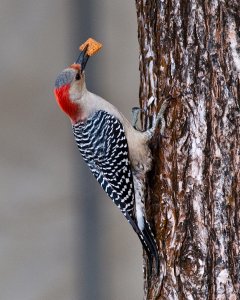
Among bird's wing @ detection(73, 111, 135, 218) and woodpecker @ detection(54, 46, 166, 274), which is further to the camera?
bird's wing @ detection(73, 111, 135, 218)

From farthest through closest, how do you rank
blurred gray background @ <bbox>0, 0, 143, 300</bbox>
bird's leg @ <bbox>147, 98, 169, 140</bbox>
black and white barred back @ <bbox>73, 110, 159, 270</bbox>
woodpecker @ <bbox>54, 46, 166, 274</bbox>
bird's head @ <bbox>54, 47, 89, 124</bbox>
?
blurred gray background @ <bbox>0, 0, 143, 300</bbox>
bird's head @ <bbox>54, 47, 89, 124</bbox>
black and white barred back @ <bbox>73, 110, 159, 270</bbox>
woodpecker @ <bbox>54, 46, 166, 274</bbox>
bird's leg @ <bbox>147, 98, 169, 140</bbox>

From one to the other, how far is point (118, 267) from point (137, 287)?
23cm

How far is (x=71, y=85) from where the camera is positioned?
540 centimetres

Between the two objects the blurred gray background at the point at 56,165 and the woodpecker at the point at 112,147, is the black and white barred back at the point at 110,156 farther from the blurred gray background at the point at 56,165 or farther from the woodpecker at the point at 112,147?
the blurred gray background at the point at 56,165

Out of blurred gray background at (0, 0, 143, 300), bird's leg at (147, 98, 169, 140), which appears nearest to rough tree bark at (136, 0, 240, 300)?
bird's leg at (147, 98, 169, 140)

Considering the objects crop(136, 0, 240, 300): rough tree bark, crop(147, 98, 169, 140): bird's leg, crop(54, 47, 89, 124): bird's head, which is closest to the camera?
crop(136, 0, 240, 300): rough tree bark

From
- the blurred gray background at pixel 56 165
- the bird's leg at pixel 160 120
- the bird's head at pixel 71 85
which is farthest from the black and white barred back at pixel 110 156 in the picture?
the blurred gray background at pixel 56 165

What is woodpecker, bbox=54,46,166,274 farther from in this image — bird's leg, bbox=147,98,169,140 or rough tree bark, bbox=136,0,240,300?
rough tree bark, bbox=136,0,240,300

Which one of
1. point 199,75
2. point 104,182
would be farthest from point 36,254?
point 199,75

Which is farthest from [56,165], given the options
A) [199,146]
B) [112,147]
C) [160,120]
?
[199,146]

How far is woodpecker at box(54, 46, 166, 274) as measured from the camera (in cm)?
505

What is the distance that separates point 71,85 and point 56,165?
5.69 ft

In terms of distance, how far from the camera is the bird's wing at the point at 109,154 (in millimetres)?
5188

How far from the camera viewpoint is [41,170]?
23.2 ft
